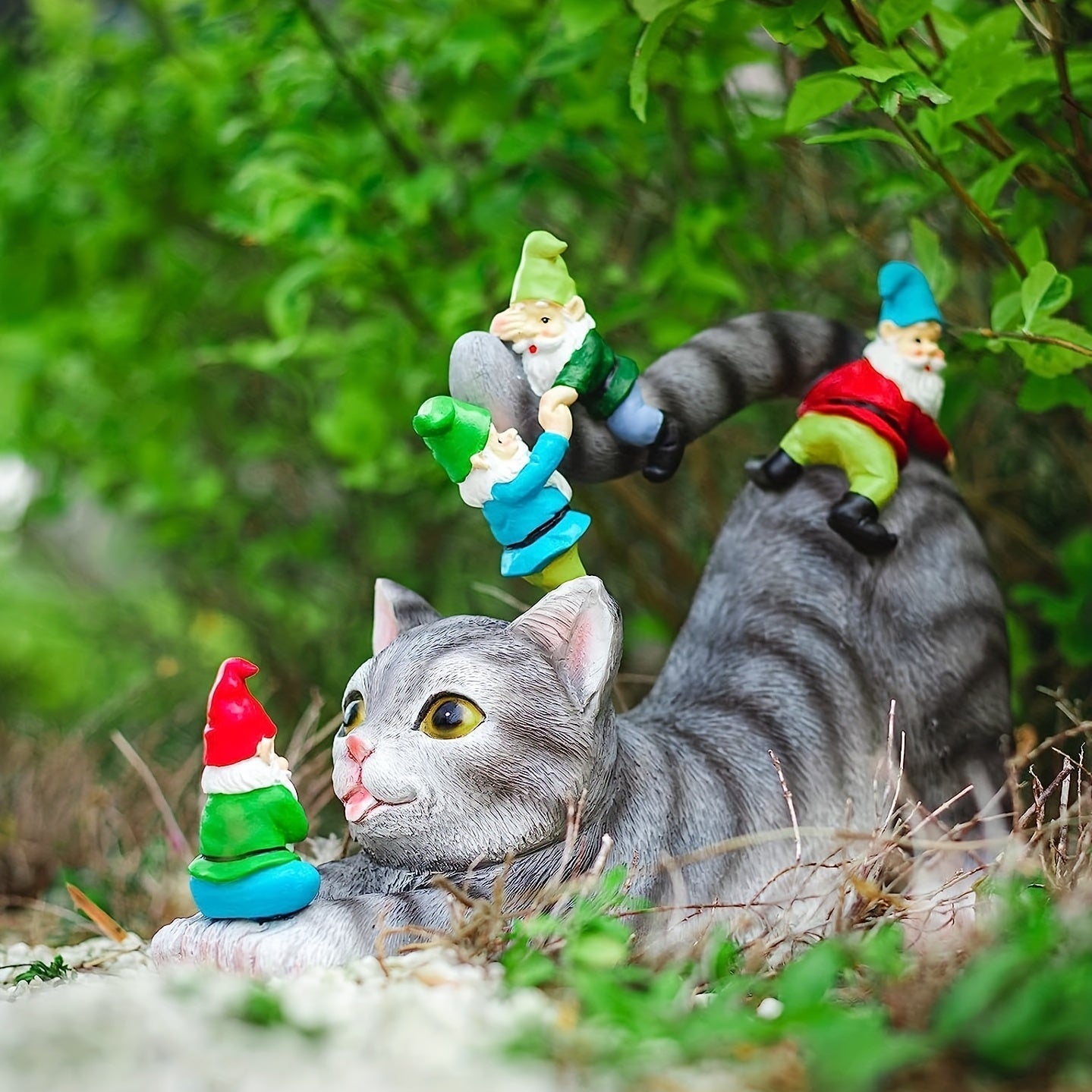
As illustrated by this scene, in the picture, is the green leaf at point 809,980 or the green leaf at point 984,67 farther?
the green leaf at point 984,67

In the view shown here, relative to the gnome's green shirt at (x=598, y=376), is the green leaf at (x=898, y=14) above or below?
above

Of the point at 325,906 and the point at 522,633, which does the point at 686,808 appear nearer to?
the point at 522,633

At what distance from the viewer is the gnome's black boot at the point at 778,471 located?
4.68ft

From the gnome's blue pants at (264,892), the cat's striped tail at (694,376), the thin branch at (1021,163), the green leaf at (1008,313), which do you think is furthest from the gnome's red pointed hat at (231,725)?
the thin branch at (1021,163)

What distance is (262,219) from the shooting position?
1.80 meters

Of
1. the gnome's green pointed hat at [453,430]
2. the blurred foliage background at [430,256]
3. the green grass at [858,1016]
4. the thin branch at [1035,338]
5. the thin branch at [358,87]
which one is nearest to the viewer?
the green grass at [858,1016]

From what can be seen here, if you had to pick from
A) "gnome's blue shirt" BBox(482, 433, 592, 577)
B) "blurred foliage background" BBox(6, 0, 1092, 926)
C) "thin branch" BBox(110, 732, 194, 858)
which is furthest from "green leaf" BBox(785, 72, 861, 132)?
"thin branch" BBox(110, 732, 194, 858)

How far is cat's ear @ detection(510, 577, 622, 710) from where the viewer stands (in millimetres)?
1163

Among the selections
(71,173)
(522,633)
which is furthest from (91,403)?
(522,633)

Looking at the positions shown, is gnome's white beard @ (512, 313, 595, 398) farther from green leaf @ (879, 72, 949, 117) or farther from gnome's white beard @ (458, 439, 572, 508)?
green leaf @ (879, 72, 949, 117)

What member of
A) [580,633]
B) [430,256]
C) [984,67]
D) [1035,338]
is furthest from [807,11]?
[430,256]

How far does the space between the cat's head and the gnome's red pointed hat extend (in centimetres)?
8

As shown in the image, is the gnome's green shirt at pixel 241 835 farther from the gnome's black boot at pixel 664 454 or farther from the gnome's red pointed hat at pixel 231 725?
the gnome's black boot at pixel 664 454

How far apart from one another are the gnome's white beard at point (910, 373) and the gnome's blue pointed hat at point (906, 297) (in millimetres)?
35
